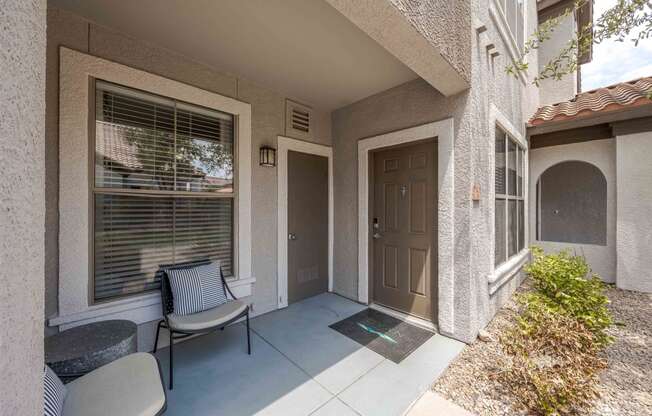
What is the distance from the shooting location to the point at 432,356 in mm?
2656

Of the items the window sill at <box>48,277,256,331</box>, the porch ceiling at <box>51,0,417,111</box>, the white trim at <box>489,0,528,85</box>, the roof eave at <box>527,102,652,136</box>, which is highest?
the white trim at <box>489,0,528,85</box>

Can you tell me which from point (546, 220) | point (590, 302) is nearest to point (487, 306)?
point (590, 302)

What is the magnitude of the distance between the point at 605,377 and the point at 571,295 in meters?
0.84

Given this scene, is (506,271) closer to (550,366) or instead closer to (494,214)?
(494,214)

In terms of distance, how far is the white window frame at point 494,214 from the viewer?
331 centimetres

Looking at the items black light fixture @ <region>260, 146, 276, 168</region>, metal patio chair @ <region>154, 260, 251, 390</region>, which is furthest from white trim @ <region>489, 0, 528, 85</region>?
metal patio chair @ <region>154, 260, 251, 390</region>

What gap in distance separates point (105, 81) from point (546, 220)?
8.53 m

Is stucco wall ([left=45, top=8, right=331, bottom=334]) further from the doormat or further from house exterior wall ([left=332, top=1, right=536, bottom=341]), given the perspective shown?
the doormat

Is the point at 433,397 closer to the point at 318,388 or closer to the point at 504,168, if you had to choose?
the point at 318,388

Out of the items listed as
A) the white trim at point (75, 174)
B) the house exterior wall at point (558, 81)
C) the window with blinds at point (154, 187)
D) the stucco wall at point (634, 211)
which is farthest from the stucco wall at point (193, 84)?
the house exterior wall at point (558, 81)

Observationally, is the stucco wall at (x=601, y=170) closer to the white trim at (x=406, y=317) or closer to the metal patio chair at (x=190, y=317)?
the white trim at (x=406, y=317)

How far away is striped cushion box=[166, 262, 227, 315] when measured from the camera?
2586 millimetres

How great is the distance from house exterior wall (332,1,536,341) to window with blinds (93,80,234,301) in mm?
1902

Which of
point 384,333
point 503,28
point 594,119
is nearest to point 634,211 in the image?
point 594,119
